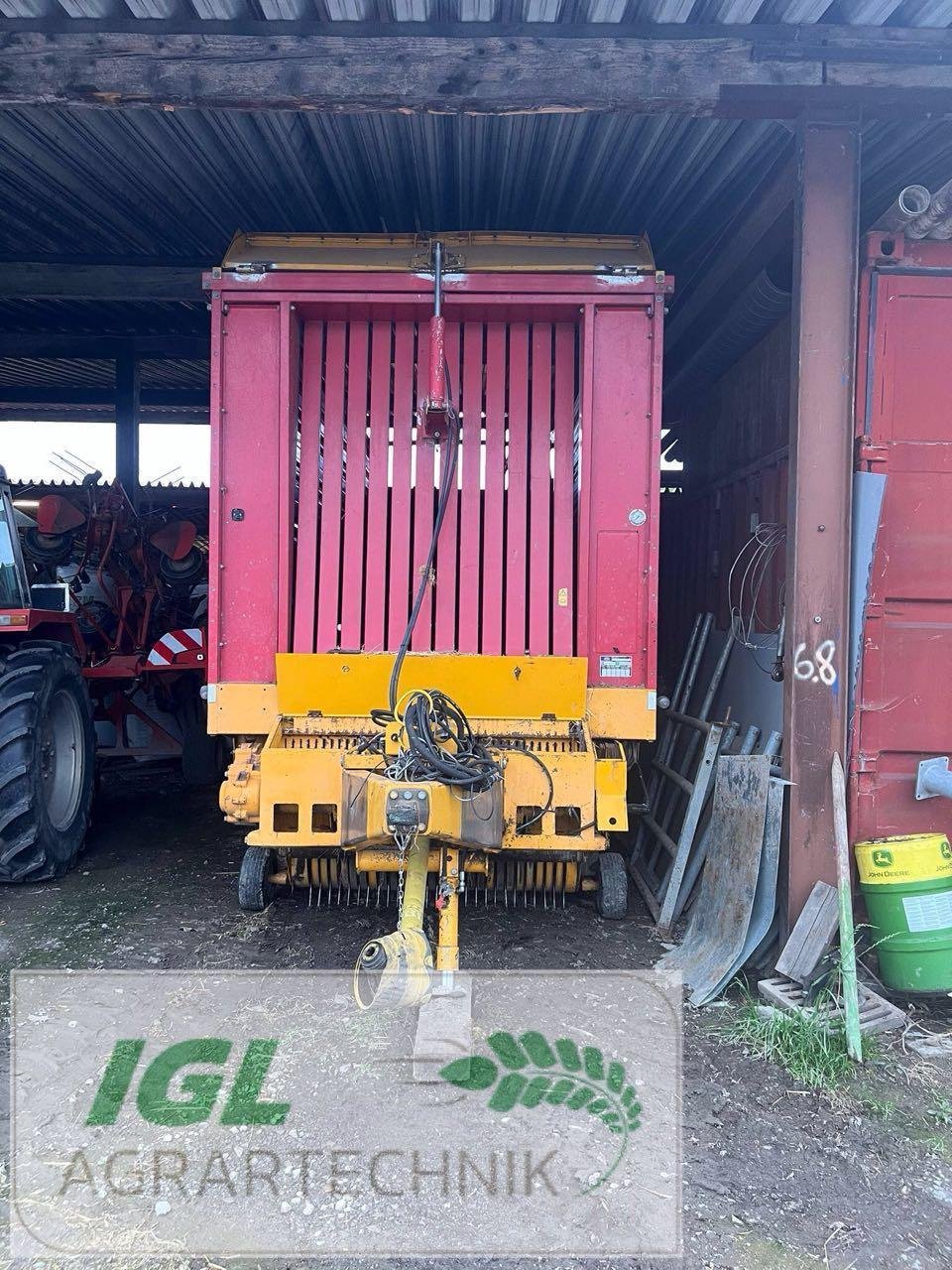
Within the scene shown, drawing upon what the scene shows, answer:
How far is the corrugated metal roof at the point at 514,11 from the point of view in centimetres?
310

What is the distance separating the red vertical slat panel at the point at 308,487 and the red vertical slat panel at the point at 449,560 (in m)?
0.61

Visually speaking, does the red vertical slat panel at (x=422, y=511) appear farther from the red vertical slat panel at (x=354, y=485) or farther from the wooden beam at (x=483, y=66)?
the wooden beam at (x=483, y=66)

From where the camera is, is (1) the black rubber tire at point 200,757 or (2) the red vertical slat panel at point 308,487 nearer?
(2) the red vertical slat panel at point 308,487

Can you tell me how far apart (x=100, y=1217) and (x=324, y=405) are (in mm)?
3278

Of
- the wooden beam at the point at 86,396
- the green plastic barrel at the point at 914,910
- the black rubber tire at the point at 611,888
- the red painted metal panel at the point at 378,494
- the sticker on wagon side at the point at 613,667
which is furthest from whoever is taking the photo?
the wooden beam at the point at 86,396

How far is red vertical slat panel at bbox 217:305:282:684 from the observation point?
3.81m

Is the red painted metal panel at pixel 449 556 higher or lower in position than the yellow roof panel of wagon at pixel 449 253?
lower

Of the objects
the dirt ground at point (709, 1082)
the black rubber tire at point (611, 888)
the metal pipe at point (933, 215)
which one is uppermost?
the metal pipe at point (933, 215)

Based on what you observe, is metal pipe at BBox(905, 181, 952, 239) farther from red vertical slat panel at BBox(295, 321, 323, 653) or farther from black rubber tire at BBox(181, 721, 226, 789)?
black rubber tire at BBox(181, 721, 226, 789)

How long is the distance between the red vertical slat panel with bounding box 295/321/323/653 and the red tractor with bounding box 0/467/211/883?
1717 millimetres
